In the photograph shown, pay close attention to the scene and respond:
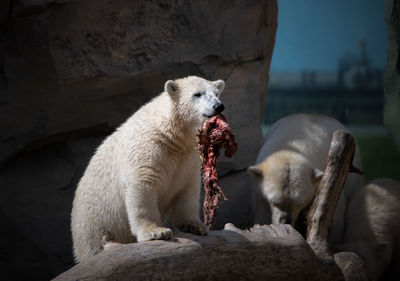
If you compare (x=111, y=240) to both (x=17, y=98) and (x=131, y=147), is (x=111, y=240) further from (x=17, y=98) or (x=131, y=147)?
(x=17, y=98)

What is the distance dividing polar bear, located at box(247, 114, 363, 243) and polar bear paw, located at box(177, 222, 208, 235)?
170 cm

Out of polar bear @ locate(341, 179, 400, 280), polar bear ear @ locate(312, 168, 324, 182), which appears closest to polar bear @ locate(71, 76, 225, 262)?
polar bear ear @ locate(312, 168, 324, 182)

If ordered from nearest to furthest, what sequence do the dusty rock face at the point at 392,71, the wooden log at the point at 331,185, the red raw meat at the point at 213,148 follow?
the red raw meat at the point at 213,148 → the wooden log at the point at 331,185 → the dusty rock face at the point at 392,71

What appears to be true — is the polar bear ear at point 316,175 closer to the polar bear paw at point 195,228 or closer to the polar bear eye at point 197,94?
the polar bear paw at point 195,228

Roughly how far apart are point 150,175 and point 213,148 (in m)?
0.52

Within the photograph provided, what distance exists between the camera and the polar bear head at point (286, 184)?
479 cm

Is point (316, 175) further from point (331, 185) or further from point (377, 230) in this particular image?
point (331, 185)

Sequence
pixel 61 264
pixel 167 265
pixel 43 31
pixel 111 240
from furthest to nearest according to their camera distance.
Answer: pixel 61 264 → pixel 43 31 → pixel 111 240 → pixel 167 265

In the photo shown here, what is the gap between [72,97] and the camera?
4.96 meters

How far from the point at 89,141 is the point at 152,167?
2.38m

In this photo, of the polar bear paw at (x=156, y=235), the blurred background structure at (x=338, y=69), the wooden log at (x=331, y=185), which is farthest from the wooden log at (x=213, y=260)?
the blurred background structure at (x=338, y=69)

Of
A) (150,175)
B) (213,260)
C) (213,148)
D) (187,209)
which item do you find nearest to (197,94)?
(213,148)

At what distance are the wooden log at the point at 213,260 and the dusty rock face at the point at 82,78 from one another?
2.24m

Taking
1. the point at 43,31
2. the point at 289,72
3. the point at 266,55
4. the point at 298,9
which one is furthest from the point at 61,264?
the point at 298,9
